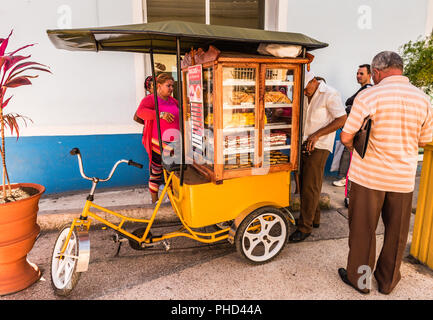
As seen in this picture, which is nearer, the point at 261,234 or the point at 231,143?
the point at 231,143

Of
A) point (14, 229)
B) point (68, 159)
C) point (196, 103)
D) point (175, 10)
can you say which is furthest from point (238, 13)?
point (14, 229)

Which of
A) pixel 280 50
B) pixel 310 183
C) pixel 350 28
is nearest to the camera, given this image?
pixel 280 50

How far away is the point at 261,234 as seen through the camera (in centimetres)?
326

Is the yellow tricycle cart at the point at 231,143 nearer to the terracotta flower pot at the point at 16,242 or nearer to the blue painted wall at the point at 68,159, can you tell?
the terracotta flower pot at the point at 16,242

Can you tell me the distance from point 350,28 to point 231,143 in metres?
3.99

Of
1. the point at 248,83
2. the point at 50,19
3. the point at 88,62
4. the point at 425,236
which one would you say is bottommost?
the point at 425,236

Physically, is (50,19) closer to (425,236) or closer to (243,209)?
(243,209)

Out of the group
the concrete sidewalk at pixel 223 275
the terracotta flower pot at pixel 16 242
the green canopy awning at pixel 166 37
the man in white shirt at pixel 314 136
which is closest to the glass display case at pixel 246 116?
the green canopy awning at pixel 166 37

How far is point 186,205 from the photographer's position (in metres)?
3.05

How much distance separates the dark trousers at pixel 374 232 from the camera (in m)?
2.61

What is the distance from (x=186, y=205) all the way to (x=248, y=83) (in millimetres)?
1327

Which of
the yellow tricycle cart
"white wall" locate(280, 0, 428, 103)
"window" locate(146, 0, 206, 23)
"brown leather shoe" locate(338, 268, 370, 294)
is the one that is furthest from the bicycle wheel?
"white wall" locate(280, 0, 428, 103)

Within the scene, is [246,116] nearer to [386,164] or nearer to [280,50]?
[280,50]
